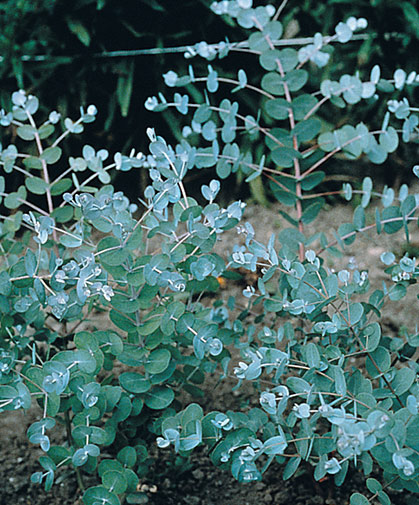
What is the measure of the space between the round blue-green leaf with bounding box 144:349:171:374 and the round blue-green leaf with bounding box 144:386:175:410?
0.08 m

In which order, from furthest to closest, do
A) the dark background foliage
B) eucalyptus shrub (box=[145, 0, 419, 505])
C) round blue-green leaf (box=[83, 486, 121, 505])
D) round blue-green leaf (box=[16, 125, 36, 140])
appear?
1. the dark background foliage
2. round blue-green leaf (box=[16, 125, 36, 140])
3. round blue-green leaf (box=[83, 486, 121, 505])
4. eucalyptus shrub (box=[145, 0, 419, 505])

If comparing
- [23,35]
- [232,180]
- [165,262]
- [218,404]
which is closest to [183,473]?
[218,404]

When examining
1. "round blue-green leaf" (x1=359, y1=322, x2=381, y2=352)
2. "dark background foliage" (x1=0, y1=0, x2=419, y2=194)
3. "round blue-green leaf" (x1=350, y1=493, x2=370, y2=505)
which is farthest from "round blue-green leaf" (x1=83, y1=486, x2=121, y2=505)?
"dark background foliage" (x1=0, y1=0, x2=419, y2=194)

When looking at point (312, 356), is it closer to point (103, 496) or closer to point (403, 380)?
point (403, 380)

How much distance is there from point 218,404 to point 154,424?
0.47 m

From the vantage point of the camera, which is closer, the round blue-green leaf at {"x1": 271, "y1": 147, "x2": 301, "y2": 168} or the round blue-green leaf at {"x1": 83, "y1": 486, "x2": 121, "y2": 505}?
the round blue-green leaf at {"x1": 83, "y1": 486, "x2": 121, "y2": 505}

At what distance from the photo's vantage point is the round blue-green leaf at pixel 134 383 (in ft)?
3.77

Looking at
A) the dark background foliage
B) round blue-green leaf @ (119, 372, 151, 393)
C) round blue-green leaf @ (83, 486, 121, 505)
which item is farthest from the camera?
the dark background foliage

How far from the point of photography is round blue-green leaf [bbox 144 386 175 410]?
3.87 feet

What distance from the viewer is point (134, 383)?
3.80ft

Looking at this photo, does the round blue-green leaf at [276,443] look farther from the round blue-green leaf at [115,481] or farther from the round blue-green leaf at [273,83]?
the round blue-green leaf at [273,83]

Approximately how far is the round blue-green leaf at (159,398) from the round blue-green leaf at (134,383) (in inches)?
1.9

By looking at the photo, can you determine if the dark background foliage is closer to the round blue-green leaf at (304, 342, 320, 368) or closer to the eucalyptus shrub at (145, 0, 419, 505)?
the eucalyptus shrub at (145, 0, 419, 505)

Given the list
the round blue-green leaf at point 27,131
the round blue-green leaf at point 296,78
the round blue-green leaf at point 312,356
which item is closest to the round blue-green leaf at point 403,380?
the round blue-green leaf at point 312,356
